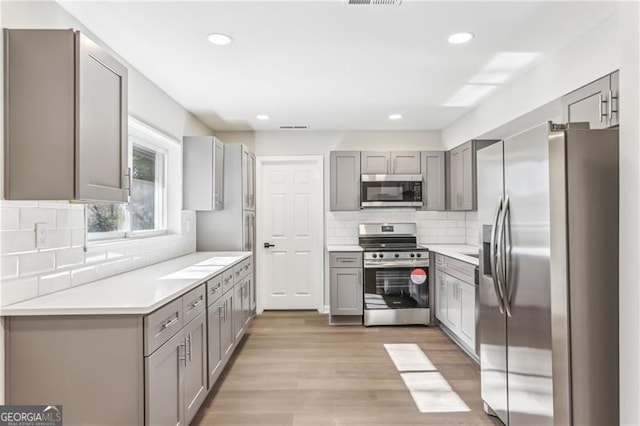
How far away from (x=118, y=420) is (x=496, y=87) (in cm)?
358

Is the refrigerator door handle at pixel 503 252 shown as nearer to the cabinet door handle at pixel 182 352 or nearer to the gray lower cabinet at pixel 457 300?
the gray lower cabinet at pixel 457 300

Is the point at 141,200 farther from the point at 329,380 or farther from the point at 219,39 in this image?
the point at 329,380

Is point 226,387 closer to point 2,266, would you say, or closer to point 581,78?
point 2,266

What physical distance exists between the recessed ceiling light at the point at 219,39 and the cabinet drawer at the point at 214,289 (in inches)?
62.3

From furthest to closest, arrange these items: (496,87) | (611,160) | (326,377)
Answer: (496,87), (326,377), (611,160)

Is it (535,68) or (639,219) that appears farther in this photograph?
(535,68)

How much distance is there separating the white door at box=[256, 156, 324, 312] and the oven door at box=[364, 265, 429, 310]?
95cm

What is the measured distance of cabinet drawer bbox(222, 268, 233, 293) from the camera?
3.06 meters

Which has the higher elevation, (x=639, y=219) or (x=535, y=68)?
(x=535, y=68)

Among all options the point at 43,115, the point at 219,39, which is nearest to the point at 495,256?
the point at 219,39

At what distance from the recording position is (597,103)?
2219 millimetres

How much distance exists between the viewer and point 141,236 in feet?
10.7

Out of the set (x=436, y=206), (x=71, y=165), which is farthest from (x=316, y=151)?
(x=71, y=165)

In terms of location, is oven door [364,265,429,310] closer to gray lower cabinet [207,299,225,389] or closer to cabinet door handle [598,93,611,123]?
gray lower cabinet [207,299,225,389]
